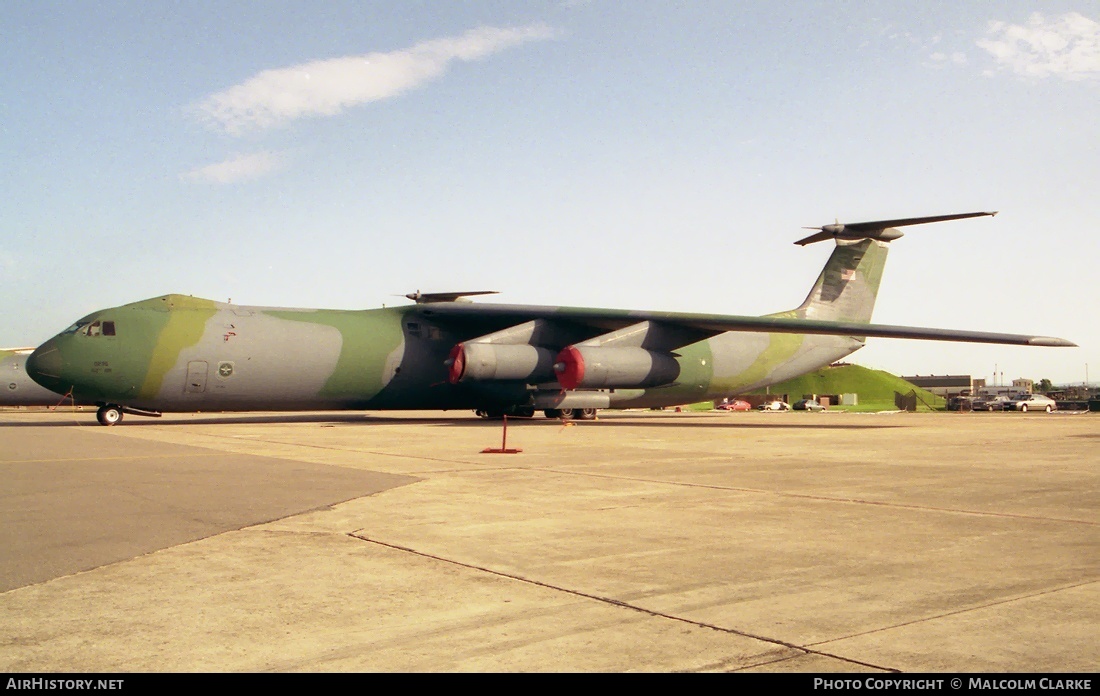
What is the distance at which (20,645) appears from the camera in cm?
403

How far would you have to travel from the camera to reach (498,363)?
24.4 m

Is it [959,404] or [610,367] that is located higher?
[610,367]

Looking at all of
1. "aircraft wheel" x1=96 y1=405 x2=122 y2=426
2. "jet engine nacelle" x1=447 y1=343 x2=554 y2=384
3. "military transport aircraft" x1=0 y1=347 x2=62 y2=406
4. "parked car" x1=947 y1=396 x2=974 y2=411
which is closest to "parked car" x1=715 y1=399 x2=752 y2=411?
"parked car" x1=947 y1=396 x2=974 y2=411

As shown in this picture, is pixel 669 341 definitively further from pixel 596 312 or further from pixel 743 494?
pixel 743 494

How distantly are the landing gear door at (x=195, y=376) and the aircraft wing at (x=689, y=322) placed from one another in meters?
6.27

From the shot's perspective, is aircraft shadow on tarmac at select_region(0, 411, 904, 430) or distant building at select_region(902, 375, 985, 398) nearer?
aircraft shadow on tarmac at select_region(0, 411, 904, 430)

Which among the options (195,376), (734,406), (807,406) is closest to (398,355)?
(195,376)

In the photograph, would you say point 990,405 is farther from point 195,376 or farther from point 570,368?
point 195,376

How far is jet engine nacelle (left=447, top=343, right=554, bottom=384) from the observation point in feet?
79.2

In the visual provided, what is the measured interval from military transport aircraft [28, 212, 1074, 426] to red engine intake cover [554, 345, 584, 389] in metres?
0.04

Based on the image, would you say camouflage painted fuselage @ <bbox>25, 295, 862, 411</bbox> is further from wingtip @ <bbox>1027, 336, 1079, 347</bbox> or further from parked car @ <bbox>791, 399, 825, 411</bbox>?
parked car @ <bbox>791, 399, 825, 411</bbox>

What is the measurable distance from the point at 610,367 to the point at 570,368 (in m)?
1.11

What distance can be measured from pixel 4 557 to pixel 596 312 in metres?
19.8

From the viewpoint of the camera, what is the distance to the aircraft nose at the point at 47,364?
862 inches
